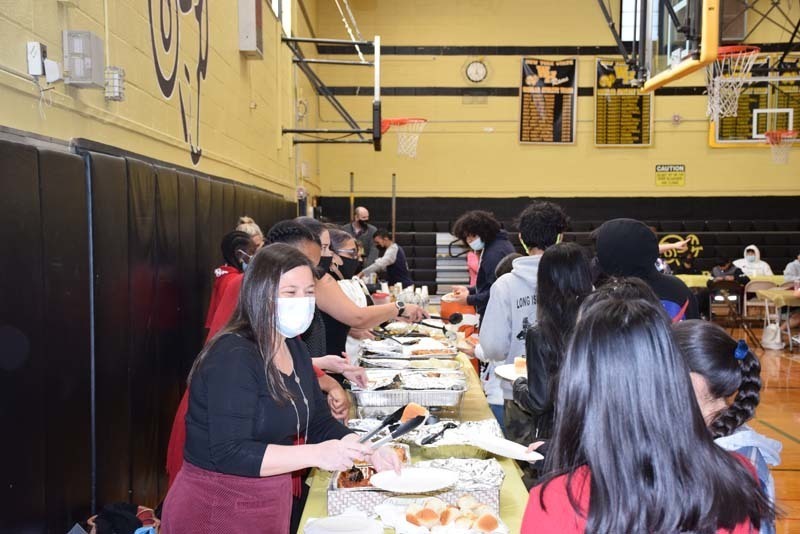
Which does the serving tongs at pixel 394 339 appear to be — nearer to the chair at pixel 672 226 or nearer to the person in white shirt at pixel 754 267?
the person in white shirt at pixel 754 267

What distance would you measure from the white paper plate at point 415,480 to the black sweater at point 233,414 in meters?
0.29

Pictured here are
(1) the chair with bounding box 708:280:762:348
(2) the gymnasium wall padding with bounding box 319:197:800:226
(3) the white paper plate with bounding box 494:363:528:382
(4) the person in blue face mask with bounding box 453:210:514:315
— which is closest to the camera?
(3) the white paper plate with bounding box 494:363:528:382

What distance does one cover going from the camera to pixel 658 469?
3.85 ft

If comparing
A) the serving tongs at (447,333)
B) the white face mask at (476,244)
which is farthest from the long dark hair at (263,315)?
the white face mask at (476,244)

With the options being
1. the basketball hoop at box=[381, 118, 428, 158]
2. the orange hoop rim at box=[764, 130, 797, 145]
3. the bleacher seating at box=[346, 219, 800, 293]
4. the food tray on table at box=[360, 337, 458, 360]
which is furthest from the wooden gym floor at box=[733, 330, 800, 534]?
the basketball hoop at box=[381, 118, 428, 158]

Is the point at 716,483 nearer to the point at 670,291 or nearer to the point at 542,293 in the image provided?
the point at 542,293

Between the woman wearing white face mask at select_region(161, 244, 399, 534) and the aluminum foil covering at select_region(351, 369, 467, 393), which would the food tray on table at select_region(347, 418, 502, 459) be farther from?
the woman wearing white face mask at select_region(161, 244, 399, 534)

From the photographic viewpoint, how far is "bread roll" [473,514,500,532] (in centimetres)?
187

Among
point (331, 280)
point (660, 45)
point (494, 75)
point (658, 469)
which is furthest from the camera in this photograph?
point (494, 75)

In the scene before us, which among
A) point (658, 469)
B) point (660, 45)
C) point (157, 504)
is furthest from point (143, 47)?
point (660, 45)

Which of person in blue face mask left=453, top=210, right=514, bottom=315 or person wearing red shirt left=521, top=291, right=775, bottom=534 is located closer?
person wearing red shirt left=521, top=291, right=775, bottom=534

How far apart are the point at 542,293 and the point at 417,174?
12202 millimetres

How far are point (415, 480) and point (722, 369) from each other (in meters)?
0.89

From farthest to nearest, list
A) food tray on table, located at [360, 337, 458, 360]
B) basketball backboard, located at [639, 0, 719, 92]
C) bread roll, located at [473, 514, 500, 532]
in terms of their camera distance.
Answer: basketball backboard, located at [639, 0, 719, 92] < food tray on table, located at [360, 337, 458, 360] < bread roll, located at [473, 514, 500, 532]
